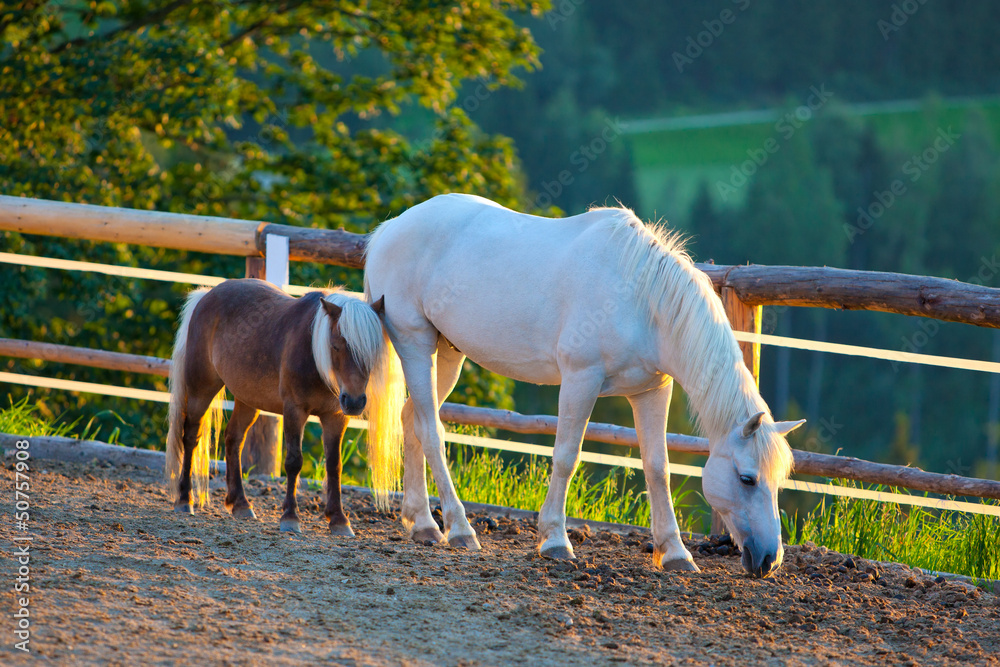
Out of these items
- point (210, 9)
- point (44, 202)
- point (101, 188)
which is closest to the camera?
point (44, 202)

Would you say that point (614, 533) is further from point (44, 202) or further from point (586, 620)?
point (44, 202)

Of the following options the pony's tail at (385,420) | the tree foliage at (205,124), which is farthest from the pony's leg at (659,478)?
the tree foliage at (205,124)

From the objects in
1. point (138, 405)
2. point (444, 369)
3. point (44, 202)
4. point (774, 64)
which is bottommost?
point (138, 405)

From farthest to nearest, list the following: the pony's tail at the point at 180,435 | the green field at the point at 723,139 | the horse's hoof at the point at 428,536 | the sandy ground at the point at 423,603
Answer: the green field at the point at 723,139, the pony's tail at the point at 180,435, the horse's hoof at the point at 428,536, the sandy ground at the point at 423,603

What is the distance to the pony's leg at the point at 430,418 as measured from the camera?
4043mm

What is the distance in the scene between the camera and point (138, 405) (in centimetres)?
1108

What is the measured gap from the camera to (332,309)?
3.78 metres

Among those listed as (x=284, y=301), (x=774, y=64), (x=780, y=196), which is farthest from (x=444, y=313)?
(x=774, y=64)

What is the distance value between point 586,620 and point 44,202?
13.7 feet

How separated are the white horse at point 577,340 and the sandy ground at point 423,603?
0.85 feet

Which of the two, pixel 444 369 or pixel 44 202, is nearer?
pixel 444 369

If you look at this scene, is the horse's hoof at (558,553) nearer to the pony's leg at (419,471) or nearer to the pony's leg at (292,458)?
the pony's leg at (419,471)

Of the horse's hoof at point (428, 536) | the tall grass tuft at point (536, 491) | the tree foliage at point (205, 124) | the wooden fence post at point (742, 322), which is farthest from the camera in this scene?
the tree foliage at point (205, 124)

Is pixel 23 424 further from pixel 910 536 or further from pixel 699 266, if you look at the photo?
pixel 910 536
